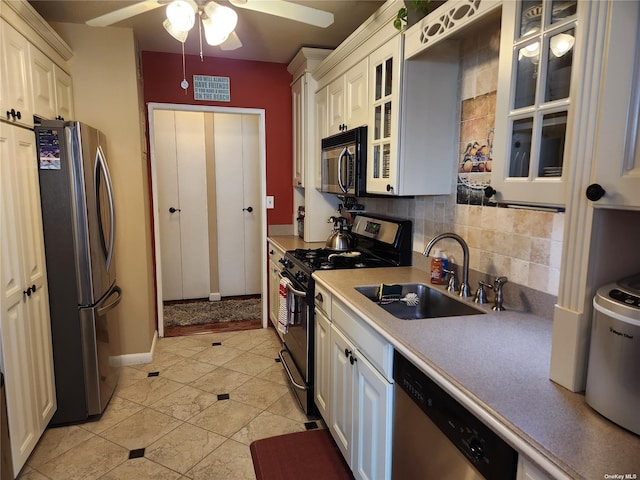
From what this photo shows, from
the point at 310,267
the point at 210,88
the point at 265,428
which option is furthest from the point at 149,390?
the point at 210,88

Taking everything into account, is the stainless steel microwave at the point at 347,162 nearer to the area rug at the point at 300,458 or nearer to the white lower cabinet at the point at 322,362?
the white lower cabinet at the point at 322,362

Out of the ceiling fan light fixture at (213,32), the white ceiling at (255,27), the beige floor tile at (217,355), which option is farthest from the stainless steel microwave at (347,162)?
the beige floor tile at (217,355)

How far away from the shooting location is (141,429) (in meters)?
2.34

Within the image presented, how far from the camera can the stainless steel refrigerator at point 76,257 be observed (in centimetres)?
219

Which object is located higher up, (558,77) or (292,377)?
(558,77)

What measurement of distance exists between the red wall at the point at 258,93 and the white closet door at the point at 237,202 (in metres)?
1.01

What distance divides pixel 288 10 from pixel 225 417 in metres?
2.25

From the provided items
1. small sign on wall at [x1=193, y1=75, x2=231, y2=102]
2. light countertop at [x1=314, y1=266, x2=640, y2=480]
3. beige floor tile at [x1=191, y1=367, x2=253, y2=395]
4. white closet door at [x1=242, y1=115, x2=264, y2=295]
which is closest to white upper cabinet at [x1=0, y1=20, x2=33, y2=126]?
small sign on wall at [x1=193, y1=75, x2=231, y2=102]

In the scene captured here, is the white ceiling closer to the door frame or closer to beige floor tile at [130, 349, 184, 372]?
the door frame

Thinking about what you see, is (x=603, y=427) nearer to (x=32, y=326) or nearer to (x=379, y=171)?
(x=379, y=171)

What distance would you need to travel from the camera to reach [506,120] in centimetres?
122

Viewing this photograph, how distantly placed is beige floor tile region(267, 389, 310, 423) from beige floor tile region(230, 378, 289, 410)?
42mm

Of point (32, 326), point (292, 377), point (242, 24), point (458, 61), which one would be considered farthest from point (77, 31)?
point (292, 377)

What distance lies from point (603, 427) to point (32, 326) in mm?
2369
